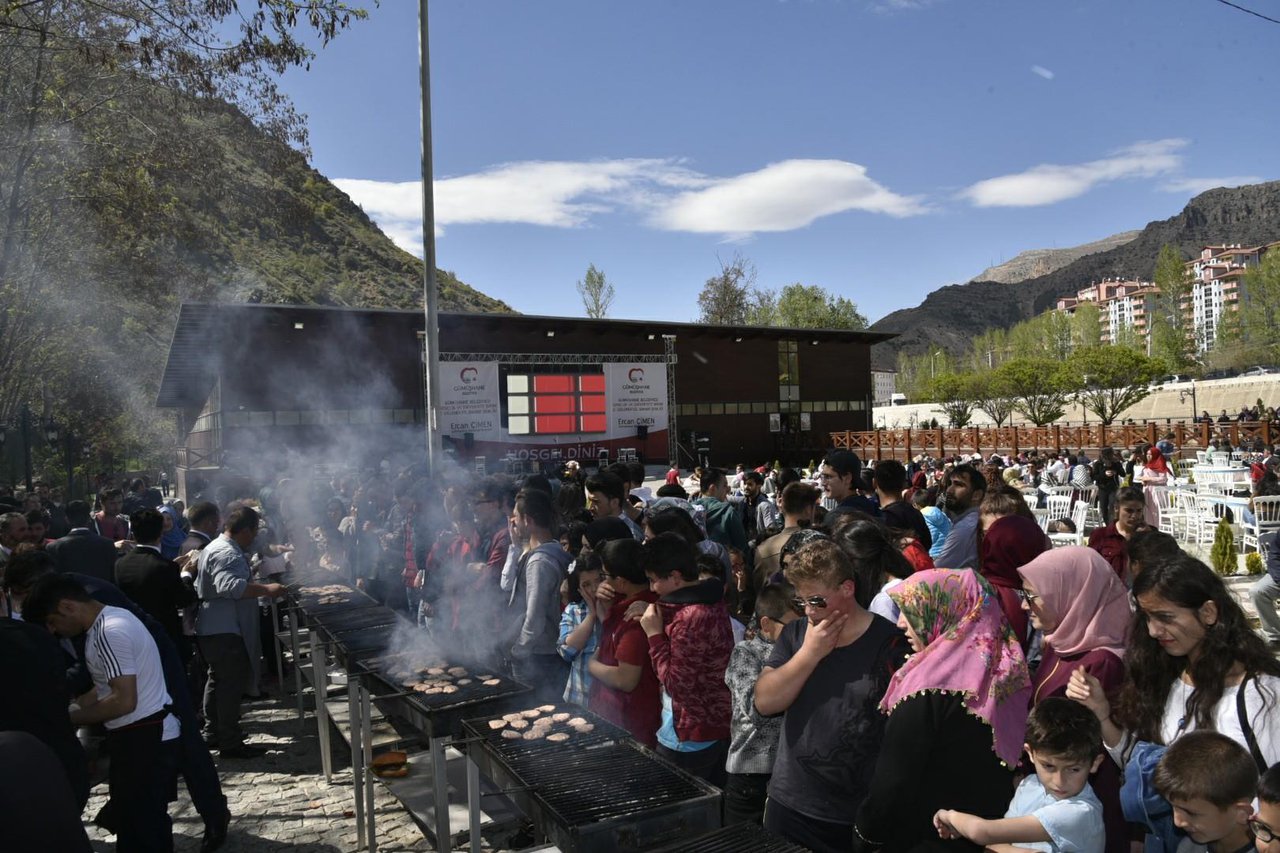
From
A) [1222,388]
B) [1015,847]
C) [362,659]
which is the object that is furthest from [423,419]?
[1222,388]

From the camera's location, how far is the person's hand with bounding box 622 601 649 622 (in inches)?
133

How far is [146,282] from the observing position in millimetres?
22141

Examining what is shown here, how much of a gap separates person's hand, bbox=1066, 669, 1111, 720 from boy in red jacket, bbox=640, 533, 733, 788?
1.23 metres

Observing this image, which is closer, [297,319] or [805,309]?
[297,319]

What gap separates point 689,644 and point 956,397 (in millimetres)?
56427

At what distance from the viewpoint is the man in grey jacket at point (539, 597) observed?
448 cm

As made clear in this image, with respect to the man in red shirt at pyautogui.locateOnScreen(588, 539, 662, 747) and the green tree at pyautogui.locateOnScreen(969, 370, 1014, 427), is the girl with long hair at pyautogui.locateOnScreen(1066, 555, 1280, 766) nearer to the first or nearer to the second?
the man in red shirt at pyautogui.locateOnScreen(588, 539, 662, 747)

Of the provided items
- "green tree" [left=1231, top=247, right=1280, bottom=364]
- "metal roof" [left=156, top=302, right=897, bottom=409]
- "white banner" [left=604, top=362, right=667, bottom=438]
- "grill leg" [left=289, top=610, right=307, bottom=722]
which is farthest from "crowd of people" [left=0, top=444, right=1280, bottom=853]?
"green tree" [left=1231, top=247, right=1280, bottom=364]

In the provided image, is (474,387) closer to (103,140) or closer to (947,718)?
(103,140)

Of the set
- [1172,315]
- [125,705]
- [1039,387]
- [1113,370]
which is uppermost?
[1172,315]

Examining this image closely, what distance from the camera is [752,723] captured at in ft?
9.58

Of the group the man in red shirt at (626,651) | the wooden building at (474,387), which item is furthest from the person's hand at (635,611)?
the wooden building at (474,387)

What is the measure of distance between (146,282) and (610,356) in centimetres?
1465

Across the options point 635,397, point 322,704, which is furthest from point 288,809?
point 635,397
